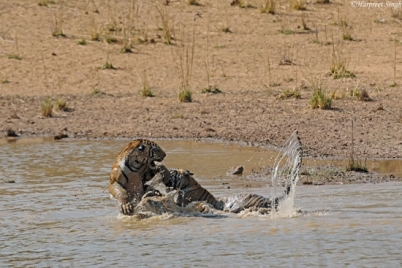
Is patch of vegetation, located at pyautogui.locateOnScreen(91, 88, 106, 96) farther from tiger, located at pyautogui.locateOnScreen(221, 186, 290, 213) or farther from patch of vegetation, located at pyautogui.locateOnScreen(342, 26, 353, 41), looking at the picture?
tiger, located at pyautogui.locateOnScreen(221, 186, 290, 213)

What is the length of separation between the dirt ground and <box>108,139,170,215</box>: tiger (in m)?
4.39

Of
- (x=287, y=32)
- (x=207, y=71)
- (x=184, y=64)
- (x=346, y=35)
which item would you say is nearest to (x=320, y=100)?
(x=207, y=71)

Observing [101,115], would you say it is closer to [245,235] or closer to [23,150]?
[23,150]

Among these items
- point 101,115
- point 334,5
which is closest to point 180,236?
point 101,115

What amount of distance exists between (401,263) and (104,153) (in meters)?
6.96

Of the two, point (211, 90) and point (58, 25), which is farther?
point (58, 25)

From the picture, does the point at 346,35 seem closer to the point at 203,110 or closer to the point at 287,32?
the point at 287,32

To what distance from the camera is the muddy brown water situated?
8281 mm

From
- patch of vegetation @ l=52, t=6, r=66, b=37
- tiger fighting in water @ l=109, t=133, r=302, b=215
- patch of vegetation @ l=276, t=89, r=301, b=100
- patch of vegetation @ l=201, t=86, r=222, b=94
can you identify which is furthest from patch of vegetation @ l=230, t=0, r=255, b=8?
tiger fighting in water @ l=109, t=133, r=302, b=215

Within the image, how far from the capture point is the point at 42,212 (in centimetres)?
1027

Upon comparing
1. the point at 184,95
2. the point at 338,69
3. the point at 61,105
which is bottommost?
the point at 61,105

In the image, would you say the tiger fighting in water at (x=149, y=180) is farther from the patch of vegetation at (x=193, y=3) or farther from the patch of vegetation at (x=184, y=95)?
the patch of vegetation at (x=193, y=3)

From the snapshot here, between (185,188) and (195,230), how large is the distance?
0.59 m

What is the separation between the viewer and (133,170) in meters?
9.73
